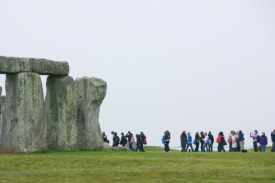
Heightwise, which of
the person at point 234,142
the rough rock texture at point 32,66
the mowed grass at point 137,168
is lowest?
the mowed grass at point 137,168

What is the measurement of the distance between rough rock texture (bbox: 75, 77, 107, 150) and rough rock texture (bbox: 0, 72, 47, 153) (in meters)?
4.06

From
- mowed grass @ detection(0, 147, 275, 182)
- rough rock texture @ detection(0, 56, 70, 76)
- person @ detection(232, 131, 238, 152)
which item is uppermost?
rough rock texture @ detection(0, 56, 70, 76)

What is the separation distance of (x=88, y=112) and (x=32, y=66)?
522 centimetres

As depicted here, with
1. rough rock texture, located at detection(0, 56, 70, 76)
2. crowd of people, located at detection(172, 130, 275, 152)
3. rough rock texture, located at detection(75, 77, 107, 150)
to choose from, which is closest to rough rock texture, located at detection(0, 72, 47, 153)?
rough rock texture, located at detection(0, 56, 70, 76)

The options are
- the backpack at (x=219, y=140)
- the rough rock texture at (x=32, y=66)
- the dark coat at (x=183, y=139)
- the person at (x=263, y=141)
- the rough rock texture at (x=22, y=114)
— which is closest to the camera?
the rough rock texture at (x=32, y=66)

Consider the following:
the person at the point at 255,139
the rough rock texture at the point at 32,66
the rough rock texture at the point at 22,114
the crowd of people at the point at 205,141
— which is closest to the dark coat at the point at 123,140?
the crowd of people at the point at 205,141

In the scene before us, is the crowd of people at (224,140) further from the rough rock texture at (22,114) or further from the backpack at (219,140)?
the rough rock texture at (22,114)

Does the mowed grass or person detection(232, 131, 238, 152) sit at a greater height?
person detection(232, 131, 238, 152)

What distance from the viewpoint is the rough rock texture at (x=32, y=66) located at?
4166 cm

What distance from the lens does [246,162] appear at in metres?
37.8

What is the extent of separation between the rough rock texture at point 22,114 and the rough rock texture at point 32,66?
451mm

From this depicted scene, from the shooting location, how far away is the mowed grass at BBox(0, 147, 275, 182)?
1180 inches

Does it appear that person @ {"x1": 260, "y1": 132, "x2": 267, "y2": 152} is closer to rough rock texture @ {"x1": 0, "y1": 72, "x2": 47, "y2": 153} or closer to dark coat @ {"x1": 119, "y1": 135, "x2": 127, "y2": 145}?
dark coat @ {"x1": 119, "y1": 135, "x2": 127, "y2": 145}

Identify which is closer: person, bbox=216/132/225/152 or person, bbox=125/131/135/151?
person, bbox=216/132/225/152
